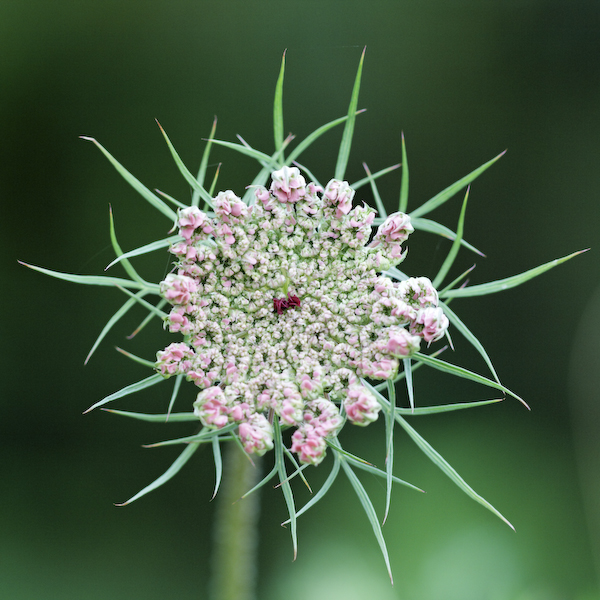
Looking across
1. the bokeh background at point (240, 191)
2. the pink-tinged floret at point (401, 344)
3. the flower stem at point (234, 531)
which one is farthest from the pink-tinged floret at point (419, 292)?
the bokeh background at point (240, 191)

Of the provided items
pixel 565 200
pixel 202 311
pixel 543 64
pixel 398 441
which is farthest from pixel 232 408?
pixel 543 64

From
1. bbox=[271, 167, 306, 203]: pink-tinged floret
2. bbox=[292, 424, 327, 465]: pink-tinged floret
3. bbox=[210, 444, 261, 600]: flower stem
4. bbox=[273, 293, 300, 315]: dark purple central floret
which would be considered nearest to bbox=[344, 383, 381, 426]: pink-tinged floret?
bbox=[292, 424, 327, 465]: pink-tinged floret

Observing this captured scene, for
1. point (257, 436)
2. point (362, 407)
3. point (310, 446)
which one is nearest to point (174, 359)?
point (257, 436)

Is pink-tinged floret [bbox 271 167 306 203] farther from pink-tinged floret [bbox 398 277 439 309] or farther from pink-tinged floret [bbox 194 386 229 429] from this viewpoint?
pink-tinged floret [bbox 194 386 229 429]

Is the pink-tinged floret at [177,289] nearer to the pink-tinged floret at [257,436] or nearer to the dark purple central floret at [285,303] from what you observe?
the dark purple central floret at [285,303]

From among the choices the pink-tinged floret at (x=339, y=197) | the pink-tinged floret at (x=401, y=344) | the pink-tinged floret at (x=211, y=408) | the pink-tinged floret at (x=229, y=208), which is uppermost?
the pink-tinged floret at (x=339, y=197)
